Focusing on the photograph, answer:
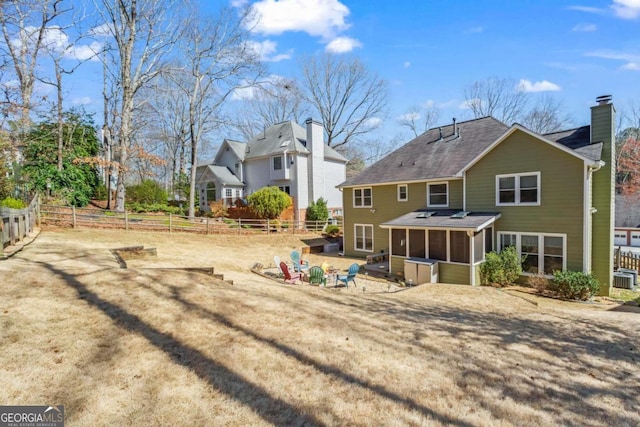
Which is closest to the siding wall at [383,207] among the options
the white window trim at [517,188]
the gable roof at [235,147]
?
the white window trim at [517,188]

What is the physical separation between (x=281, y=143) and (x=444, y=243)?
1906 cm

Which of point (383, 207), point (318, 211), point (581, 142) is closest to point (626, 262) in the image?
point (581, 142)

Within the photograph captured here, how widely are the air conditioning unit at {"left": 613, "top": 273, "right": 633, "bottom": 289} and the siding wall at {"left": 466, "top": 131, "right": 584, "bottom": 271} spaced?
11.1 ft

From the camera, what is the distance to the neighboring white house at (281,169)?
92.5 ft

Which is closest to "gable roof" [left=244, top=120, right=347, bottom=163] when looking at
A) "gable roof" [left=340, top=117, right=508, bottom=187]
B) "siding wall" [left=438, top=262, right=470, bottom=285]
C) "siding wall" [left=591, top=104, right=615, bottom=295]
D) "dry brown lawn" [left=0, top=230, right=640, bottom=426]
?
"gable roof" [left=340, top=117, right=508, bottom=187]

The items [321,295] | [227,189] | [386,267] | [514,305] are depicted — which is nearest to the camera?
[321,295]

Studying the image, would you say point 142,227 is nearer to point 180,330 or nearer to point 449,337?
point 180,330

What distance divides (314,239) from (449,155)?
34.4 feet

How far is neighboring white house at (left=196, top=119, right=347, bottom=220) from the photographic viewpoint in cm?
2819

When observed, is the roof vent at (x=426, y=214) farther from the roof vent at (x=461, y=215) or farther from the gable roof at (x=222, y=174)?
the gable roof at (x=222, y=174)

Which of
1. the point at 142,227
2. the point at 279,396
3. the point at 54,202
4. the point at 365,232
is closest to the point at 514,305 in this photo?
the point at 279,396

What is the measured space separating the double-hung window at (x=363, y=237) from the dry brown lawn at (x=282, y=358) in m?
12.2

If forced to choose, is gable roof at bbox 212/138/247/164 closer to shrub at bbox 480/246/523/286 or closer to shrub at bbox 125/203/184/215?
shrub at bbox 125/203/184/215

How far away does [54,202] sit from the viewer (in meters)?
20.4
